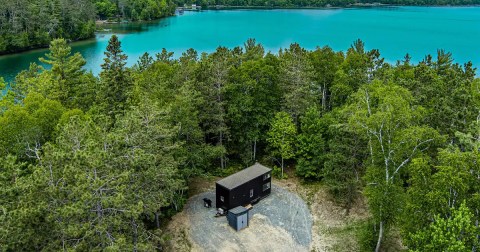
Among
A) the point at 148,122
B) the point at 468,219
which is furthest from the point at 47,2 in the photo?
the point at 468,219

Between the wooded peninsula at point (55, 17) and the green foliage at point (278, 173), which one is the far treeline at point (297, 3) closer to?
the wooded peninsula at point (55, 17)

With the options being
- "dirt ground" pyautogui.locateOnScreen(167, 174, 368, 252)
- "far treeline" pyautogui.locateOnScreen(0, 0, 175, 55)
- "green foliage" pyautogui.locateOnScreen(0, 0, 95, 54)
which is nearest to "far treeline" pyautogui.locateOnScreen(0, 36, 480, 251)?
"dirt ground" pyautogui.locateOnScreen(167, 174, 368, 252)

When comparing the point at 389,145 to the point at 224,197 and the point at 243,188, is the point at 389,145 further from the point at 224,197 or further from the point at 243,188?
the point at 224,197

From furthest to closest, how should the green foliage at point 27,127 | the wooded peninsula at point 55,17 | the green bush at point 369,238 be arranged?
1. the wooded peninsula at point 55,17
2. the green foliage at point 27,127
3. the green bush at point 369,238

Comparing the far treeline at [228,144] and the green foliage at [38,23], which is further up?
the green foliage at [38,23]

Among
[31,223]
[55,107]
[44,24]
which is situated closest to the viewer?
[31,223]

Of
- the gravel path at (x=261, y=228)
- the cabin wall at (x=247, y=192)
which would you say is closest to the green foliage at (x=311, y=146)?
the gravel path at (x=261, y=228)

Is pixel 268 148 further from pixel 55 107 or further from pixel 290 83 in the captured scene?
pixel 55 107
